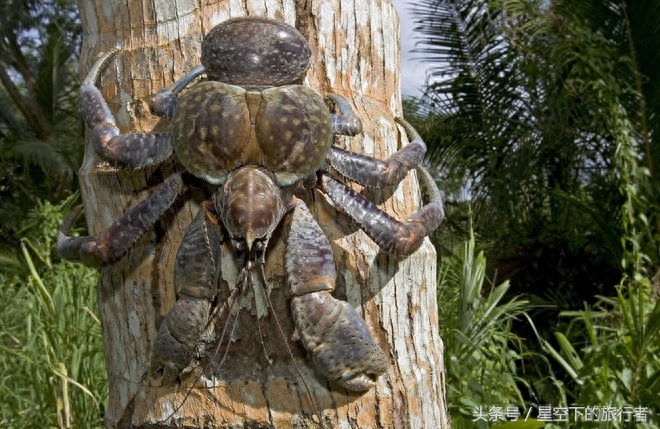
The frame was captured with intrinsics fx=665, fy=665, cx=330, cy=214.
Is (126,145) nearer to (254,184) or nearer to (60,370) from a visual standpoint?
(254,184)

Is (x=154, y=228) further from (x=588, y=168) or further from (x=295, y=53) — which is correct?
(x=588, y=168)

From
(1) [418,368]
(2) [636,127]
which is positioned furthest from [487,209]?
(1) [418,368]

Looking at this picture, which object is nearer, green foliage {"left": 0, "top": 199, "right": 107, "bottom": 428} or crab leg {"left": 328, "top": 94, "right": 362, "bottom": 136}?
crab leg {"left": 328, "top": 94, "right": 362, "bottom": 136}

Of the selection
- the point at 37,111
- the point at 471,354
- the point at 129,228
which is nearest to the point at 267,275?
the point at 129,228

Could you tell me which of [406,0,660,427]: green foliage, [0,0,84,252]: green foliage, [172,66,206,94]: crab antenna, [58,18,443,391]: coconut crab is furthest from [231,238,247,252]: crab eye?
[0,0,84,252]: green foliage

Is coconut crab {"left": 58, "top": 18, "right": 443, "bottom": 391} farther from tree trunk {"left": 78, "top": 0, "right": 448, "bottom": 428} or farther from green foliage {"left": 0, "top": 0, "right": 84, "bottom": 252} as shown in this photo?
green foliage {"left": 0, "top": 0, "right": 84, "bottom": 252}

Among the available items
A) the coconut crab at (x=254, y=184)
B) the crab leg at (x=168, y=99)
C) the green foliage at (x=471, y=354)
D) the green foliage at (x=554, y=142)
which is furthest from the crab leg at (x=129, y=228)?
the green foliage at (x=554, y=142)
